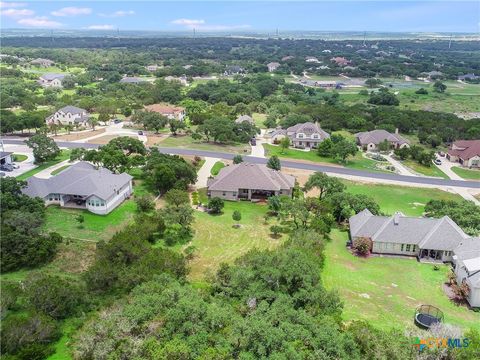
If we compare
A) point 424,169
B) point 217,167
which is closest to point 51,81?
point 217,167

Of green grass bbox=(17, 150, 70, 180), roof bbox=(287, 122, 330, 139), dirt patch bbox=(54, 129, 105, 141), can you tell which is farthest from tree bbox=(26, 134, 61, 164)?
roof bbox=(287, 122, 330, 139)

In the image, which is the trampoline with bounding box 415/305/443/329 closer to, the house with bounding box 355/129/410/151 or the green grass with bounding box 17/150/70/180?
the green grass with bounding box 17/150/70/180

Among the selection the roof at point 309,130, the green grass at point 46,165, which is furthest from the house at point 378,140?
the green grass at point 46,165

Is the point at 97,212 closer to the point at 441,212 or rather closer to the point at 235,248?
the point at 235,248

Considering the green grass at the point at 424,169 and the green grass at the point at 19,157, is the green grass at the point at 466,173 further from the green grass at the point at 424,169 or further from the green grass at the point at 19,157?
the green grass at the point at 19,157

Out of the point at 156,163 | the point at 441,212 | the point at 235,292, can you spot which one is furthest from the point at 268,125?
the point at 235,292
